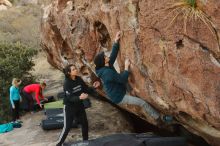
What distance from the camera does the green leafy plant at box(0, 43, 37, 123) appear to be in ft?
47.0

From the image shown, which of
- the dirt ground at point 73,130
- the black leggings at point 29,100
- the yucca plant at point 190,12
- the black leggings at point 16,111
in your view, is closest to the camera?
Result: the yucca plant at point 190,12

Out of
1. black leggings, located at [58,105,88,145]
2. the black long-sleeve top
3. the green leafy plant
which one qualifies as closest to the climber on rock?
the black long-sleeve top

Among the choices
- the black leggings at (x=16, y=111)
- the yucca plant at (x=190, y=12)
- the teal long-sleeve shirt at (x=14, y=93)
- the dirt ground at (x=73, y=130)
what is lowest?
the dirt ground at (x=73, y=130)

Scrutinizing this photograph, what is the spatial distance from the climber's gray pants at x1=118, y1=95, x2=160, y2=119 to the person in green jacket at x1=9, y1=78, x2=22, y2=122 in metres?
4.89

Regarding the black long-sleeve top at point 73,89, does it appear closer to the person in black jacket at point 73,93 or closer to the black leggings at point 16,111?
the person in black jacket at point 73,93

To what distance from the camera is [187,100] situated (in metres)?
6.88

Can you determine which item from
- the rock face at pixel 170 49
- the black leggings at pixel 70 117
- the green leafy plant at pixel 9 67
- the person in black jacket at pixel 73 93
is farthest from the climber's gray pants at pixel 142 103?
the green leafy plant at pixel 9 67

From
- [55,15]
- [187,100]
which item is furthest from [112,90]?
[55,15]

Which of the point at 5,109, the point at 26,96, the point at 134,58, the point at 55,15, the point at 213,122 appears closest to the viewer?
the point at 213,122

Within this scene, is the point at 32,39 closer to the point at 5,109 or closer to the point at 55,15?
the point at 5,109

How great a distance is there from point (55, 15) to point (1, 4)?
110 feet

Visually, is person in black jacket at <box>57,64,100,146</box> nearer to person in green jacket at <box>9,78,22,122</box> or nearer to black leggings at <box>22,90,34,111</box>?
person in green jacket at <box>9,78,22,122</box>

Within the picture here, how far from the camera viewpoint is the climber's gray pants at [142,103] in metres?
7.95

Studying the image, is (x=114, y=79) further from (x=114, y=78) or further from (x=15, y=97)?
(x=15, y=97)
